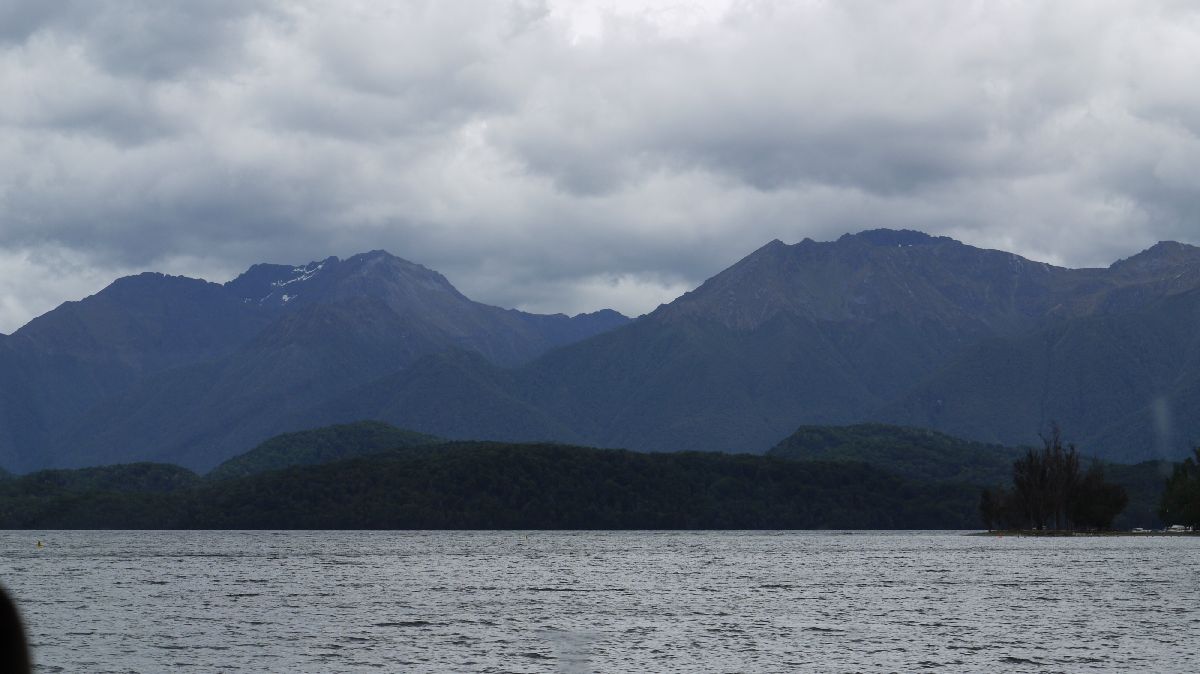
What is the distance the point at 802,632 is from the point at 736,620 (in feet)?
47.8

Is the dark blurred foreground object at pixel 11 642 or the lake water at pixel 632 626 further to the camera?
the lake water at pixel 632 626

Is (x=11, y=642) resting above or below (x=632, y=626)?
above

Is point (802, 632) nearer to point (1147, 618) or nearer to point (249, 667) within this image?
point (1147, 618)

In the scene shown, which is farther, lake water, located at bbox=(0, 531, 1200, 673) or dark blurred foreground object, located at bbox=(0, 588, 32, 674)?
lake water, located at bbox=(0, 531, 1200, 673)

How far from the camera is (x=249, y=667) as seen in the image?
9288 cm

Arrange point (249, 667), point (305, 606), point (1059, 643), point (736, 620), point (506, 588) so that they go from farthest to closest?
point (506, 588) → point (305, 606) → point (736, 620) → point (1059, 643) → point (249, 667)

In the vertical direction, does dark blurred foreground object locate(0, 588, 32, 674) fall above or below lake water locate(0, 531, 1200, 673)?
above

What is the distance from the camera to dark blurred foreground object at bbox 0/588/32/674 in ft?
21.6

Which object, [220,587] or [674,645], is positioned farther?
[220,587]

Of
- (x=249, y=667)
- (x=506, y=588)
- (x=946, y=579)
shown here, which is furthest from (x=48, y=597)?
(x=946, y=579)

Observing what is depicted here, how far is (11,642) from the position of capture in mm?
6648

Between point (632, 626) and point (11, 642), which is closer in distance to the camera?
point (11, 642)

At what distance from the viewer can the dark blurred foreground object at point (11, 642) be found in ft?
21.6

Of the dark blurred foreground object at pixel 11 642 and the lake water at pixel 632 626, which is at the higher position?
the dark blurred foreground object at pixel 11 642
